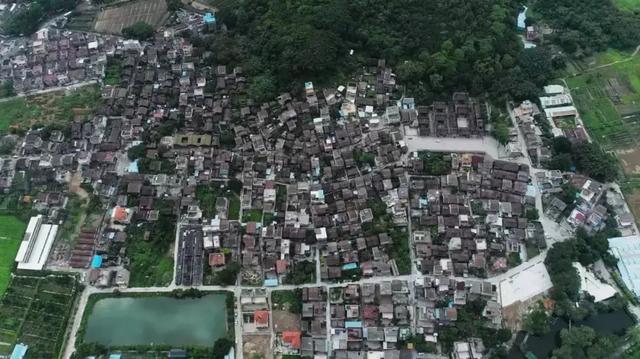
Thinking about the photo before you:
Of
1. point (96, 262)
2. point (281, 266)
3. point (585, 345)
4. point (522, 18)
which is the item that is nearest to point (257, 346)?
point (281, 266)

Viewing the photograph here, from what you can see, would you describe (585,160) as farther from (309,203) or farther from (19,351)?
(19,351)

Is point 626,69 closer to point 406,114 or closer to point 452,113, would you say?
point 452,113

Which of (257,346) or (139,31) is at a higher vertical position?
(139,31)

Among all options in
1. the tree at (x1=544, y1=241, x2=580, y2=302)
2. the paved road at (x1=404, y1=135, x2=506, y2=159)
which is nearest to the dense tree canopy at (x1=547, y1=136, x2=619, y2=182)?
the paved road at (x1=404, y1=135, x2=506, y2=159)

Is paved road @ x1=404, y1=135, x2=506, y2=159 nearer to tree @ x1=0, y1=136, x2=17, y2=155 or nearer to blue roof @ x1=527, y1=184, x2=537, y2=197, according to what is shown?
blue roof @ x1=527, y1=184, x2=537, y2=197

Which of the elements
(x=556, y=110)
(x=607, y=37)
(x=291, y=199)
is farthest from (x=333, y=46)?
(x=607, y=37)

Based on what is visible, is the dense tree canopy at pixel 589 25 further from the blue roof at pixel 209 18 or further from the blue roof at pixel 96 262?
the blue roof at pixel 96 262
